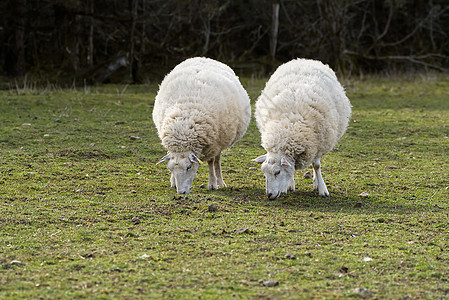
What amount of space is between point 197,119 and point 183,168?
2.19 feet

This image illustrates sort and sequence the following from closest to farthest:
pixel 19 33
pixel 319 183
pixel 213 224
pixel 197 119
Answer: pixel 213 224
pixel 197 119
pixel 319 183
pixel 19 33

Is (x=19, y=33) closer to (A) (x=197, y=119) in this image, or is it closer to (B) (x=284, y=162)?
(A) (x=197, y=119)

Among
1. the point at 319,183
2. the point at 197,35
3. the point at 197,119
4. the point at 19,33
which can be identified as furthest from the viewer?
the point at 197,35

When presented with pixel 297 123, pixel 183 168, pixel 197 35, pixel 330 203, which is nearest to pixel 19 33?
pixel 197 35

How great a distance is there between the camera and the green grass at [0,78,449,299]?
14.1 ft

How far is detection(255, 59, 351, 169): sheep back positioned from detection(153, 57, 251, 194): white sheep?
1.63 ft

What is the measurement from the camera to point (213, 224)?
5.95 metres

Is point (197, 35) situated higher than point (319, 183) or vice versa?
point (197, 35)

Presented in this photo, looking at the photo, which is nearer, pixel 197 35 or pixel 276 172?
pixel 276 172

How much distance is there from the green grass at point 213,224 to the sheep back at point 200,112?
665 millimetres

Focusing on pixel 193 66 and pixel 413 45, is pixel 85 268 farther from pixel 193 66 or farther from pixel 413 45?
pixel 413 45

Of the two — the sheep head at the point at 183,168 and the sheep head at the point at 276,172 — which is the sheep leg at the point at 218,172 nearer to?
the sheep head at the point at 183,168

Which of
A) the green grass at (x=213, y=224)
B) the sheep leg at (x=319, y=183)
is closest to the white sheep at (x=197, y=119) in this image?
the green grass at (x=213, y=224)

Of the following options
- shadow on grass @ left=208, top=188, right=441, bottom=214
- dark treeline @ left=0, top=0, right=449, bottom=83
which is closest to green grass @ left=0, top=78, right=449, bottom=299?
shadow on grass @ left=208, top=188, right=441, bottom=214
